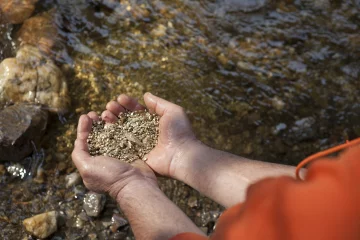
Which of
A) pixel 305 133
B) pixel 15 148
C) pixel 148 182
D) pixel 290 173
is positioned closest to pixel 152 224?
pixel 148 182

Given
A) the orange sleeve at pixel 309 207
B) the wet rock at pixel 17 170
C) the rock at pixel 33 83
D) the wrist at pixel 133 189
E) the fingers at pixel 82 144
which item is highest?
the orange sleeve at pixel 309 207

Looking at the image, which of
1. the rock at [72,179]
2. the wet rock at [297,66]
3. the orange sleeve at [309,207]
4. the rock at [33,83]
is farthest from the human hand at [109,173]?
the wet rock at [297,66]

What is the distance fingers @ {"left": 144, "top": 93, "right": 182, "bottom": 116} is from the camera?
2.30 m

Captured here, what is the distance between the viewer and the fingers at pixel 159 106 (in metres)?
2.30

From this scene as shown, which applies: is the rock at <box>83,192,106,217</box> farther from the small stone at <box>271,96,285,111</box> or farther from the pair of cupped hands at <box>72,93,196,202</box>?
the small stone at <box>271,96,285,111</box>

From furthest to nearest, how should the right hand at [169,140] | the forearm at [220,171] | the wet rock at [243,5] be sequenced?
1. the wet rock at [243,5]
2. the right hand at [169,140]
3. the forearm at [220,171]

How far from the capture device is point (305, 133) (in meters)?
2.78

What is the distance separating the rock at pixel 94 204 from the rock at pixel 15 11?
1534mm

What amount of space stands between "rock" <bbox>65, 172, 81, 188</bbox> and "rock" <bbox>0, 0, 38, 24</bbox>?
133 cm

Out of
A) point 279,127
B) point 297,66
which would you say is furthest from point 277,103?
point 297,66

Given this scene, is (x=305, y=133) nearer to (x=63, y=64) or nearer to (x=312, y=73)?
(x=312, y=73)

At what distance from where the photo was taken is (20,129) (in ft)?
8.45

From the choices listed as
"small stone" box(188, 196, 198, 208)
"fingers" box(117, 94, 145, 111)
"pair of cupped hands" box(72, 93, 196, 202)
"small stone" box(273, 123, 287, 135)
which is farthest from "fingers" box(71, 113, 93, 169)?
"small stone" box(273, 123, 287, 135)

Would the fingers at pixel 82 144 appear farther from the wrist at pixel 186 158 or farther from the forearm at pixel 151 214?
the wrist at pixel 186 158
